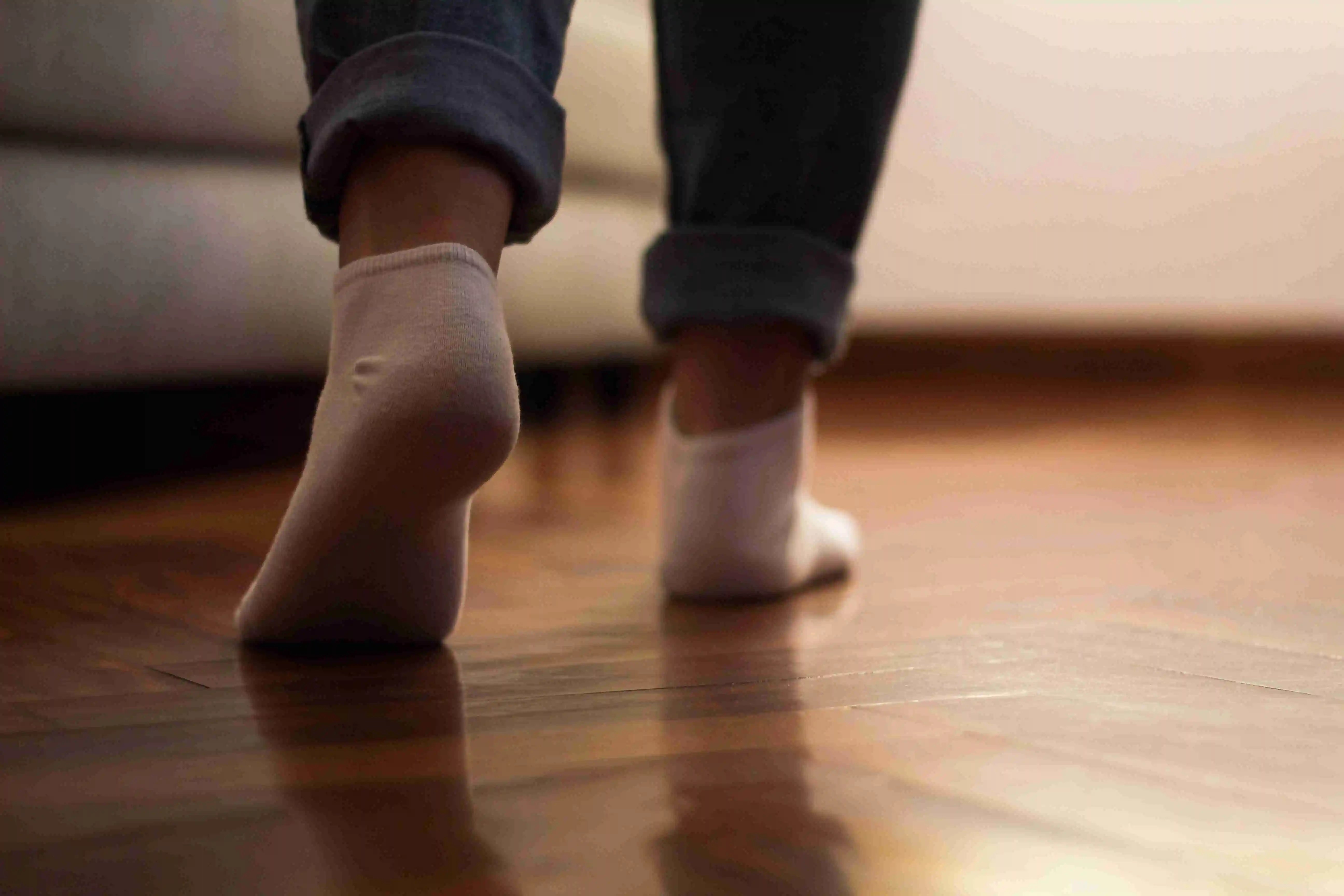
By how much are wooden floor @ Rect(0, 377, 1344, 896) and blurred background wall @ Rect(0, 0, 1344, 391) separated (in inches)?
6.4

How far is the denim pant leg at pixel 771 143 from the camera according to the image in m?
0.56

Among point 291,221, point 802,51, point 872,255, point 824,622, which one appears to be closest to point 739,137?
point 802,51

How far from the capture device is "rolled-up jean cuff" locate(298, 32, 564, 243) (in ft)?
1.33

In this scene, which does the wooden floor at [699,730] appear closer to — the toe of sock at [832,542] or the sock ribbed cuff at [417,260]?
the toe of sock at [832,542]

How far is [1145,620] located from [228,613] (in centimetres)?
35

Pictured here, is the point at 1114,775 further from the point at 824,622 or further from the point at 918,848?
the point at 824,622

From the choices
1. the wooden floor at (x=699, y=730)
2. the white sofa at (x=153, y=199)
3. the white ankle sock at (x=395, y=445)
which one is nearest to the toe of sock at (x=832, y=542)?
the wooden floor at (x=699, y=730)

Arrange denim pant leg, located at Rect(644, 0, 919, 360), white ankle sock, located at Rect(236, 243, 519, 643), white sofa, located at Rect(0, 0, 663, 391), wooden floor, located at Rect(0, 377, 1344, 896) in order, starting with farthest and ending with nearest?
white sofa, located at Rect(0, 0, 663, 391)
denim pant leg, located at Rect(644, 0, 919, 360)
white ankle sock, located at Rect(236, 243, 519, 643)
wooden floor, located at Rect(0, 377, 1344, 896)

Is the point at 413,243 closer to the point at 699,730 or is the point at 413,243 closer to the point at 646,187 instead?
the point at 699,730

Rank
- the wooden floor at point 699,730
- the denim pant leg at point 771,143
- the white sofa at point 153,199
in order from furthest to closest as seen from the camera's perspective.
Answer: the white sofa at point 153,199
the denim pant leg at point 771,143
the wooden floor at point 699,730

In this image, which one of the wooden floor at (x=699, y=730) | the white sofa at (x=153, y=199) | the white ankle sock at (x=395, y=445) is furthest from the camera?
the white sofa at (x=153, y=199)

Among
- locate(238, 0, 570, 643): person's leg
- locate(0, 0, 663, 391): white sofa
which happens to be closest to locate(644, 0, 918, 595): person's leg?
locate(238, 0, 570, 643): person's leg

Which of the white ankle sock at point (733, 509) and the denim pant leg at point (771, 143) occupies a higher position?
the denim pant leg at point (771, 143)

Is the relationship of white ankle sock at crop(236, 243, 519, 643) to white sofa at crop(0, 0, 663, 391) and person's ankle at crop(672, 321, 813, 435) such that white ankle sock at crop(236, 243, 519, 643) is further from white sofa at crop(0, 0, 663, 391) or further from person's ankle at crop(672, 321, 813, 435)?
white sofa at crop(0, 0, 663, 391)
